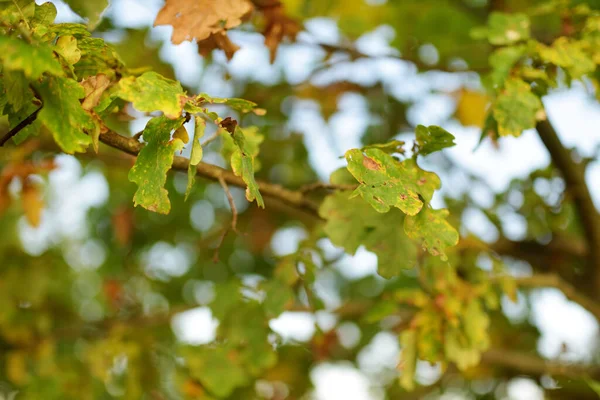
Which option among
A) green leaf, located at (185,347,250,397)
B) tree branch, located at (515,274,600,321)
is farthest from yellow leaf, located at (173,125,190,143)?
tree branch, located at (515,274,600,321)

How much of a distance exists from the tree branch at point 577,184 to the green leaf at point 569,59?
1.62ft

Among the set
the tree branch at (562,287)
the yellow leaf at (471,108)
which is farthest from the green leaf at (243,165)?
the yellow leaf at (471,108)

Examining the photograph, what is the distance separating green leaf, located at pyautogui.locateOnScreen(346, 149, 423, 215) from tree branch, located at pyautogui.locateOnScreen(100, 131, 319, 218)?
0.96 feet

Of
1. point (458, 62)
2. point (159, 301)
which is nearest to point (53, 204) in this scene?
Answer: point (159, 301)

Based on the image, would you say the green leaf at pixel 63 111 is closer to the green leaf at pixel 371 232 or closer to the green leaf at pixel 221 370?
the green leaf at pixel 371 232

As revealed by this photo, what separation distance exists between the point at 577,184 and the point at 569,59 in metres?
0.81

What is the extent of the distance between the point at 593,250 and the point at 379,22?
1.58 m

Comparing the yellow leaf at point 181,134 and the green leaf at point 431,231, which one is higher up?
the yellow leaf at point 181,134

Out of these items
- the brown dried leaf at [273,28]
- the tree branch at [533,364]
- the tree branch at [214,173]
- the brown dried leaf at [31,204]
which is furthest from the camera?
the tree branch at [533,364]

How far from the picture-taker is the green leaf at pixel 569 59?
4.20 feet

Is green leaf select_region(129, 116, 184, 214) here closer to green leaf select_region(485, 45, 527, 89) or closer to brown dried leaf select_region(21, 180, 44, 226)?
green leaf select_region(485, 45, 527, 89)

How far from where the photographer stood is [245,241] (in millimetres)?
3322

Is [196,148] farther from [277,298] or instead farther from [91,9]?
[277,298]

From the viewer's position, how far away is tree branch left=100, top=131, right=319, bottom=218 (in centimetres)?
101
